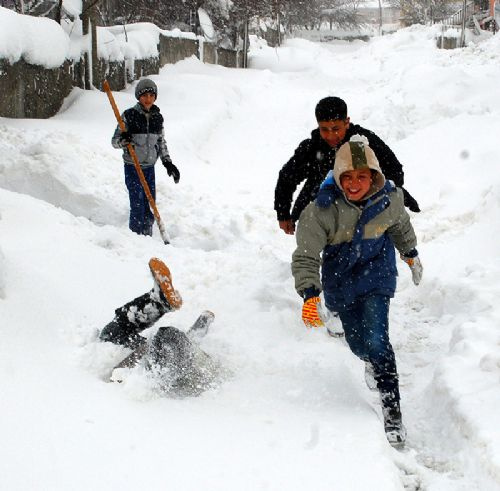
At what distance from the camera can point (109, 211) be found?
803 cm

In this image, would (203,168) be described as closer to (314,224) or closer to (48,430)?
(314,224)

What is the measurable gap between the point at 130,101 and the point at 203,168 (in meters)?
3.24

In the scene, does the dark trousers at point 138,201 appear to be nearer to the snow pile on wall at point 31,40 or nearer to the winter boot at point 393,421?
the snow pile on wall at point 31,40

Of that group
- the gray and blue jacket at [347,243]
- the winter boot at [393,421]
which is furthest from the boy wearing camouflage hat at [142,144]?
the winter boot at [393,421]

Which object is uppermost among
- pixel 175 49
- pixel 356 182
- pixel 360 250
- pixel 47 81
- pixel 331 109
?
pixel 175 49

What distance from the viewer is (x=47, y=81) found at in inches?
456

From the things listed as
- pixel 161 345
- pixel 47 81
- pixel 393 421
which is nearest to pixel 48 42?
pixel 47 81

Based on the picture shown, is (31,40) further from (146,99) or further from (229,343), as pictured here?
(229,343)

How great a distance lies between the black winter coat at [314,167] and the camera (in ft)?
14.5

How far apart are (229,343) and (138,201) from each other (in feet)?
10.4

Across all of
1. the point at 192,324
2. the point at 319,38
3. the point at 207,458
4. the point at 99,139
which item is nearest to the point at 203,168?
the point at 99,139

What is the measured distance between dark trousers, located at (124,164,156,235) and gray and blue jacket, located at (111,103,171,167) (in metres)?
0.12

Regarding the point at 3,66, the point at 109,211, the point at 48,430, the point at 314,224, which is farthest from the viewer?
the point at 3,66

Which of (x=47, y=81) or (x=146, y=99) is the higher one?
(x=47, y=81)
